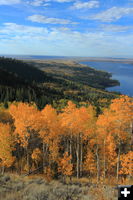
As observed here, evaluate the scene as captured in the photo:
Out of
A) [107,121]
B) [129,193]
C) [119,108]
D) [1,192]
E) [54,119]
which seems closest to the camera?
[129,193]

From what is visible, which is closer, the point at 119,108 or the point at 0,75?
the point at 119,108

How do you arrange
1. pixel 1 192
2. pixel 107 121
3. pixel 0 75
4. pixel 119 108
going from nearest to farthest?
1. pixel 1 192
2. pixel 119 108
3. pixel 107 121
4. pixel 0 75

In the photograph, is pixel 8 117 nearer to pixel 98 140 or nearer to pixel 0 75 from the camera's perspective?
pixel 98 140

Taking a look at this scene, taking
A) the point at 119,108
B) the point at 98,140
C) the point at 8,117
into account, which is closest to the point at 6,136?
the point at 98,140

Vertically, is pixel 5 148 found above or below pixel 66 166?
above

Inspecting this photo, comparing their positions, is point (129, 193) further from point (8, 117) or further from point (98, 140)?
point (8, 117)

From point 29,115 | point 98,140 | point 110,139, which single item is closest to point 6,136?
point 29,115

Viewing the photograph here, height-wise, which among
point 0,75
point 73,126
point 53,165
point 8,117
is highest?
point 0,75

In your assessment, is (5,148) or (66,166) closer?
(66,166)

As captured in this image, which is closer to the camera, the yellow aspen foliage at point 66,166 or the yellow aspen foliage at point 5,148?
the yellow aspen foliage at point 66,166

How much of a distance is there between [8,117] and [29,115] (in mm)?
27828

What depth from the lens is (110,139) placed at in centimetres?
2759

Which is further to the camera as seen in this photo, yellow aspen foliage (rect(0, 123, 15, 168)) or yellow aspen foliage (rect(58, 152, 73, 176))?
yellow aspen foliage (rect(0, 123, 15, 168))

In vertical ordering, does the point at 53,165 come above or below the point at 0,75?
below
